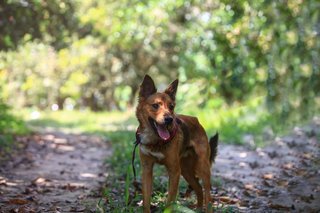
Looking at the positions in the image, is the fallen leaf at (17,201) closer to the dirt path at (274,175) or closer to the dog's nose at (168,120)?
the dog's nose at (168,120)

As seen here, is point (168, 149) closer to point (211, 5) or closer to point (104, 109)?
point (211, 5)

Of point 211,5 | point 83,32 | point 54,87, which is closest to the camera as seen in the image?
point 211,5

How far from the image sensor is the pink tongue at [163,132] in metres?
5.54

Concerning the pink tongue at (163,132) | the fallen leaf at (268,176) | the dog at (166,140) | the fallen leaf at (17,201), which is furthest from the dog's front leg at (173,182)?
the fallen leaf at (268,176)

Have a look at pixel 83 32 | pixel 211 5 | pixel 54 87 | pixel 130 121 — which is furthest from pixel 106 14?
pixel 54 87

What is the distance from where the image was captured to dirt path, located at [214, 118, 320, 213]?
22.1 feet

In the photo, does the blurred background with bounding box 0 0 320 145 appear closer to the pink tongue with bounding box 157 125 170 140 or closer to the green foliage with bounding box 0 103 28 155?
the green foliage with bounding box 0 103 28 155

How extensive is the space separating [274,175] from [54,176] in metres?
3.75

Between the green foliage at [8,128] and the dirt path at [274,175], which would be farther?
the green foliage at [8,128]

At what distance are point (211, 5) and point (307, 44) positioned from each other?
6101mm

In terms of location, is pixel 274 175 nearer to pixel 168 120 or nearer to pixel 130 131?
pixel 168 120

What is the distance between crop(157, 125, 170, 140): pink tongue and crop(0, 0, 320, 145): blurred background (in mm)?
3594

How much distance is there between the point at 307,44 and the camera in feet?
31.2

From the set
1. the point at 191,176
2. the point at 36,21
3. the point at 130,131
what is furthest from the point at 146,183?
the point at 36,21
